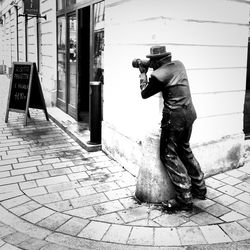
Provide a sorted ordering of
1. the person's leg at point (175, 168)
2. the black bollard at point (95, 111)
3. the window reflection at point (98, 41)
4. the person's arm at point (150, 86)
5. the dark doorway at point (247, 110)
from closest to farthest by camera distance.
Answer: the person's arm at point (150, 86) → the person's leg at point (175, 168) → the dark doorway at point (247, 110) → the black bollard at point (95, 111) → the window reflection at point (98, 41)

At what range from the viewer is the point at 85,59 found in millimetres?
8523

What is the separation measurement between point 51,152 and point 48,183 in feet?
4.61

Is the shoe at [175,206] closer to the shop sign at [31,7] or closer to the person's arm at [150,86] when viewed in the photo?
the person's arm at [150,86]

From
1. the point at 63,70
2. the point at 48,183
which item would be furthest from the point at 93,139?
the point at 63,70

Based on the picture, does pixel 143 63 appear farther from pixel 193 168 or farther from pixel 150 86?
pixel 193 168

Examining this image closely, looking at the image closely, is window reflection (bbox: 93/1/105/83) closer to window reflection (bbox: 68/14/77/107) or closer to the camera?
window reflection (bbox: 68/14/77/107)

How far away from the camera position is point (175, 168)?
3.87 m

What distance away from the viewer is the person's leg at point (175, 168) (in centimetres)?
386

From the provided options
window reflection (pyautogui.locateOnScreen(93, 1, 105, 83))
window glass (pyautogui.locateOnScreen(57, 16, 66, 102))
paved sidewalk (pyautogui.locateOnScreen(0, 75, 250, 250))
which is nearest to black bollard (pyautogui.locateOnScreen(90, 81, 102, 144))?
paved sidewalk (pyautogui.locateOnScreen(0, 75, 250, 250))

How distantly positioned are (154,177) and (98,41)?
3592mm

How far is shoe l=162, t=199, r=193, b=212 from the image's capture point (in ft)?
12.7

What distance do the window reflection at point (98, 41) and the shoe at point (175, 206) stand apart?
3584 mm

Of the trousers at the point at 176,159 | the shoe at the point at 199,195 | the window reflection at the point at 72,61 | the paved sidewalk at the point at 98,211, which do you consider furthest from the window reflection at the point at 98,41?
the shoe at the point at 199,195

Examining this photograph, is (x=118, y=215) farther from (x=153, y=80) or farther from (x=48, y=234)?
(x=153, y=80)
